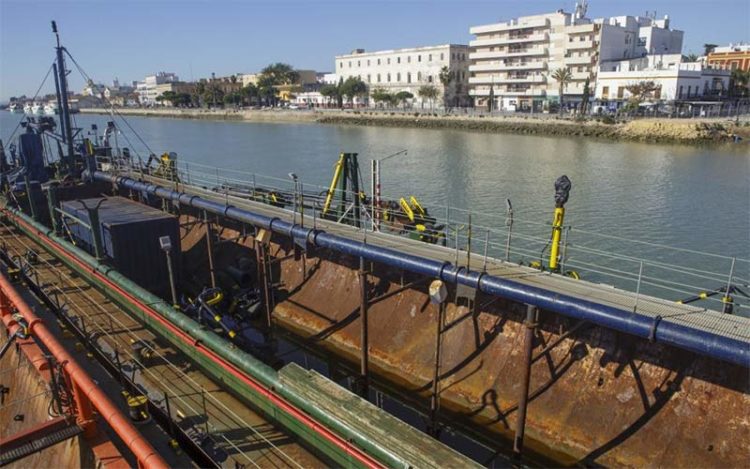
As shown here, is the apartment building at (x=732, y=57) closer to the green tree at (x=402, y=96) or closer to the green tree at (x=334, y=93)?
the green tree at (x=402, y=96)

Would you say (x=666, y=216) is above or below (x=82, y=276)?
below

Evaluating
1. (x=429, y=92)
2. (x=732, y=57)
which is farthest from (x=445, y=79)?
(x=732, y=57)

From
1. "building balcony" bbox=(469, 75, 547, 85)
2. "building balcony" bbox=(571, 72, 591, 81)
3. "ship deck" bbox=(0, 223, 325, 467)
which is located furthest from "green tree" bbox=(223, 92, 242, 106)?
"ship deck" bbox=(0, 223, 325, 467)

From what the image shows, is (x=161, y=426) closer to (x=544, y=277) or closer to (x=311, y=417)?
(x=311, y=417)

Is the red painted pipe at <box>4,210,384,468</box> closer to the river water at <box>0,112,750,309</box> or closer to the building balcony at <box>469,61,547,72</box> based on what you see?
the river water at <box>0,112,750,309</box>

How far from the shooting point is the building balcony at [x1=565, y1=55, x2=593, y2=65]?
112000 millimetres

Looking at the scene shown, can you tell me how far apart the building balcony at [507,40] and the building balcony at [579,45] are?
6.14 metres

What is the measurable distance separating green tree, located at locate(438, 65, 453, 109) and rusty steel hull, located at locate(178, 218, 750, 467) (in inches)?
5000

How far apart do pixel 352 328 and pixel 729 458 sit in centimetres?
1100

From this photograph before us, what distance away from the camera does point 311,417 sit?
32.2 ft

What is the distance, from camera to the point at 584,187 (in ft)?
146

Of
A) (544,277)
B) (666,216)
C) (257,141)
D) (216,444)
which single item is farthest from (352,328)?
(257,141)

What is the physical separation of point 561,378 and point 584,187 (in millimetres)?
35505

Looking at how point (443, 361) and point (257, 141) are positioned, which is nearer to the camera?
point (443, 361)
